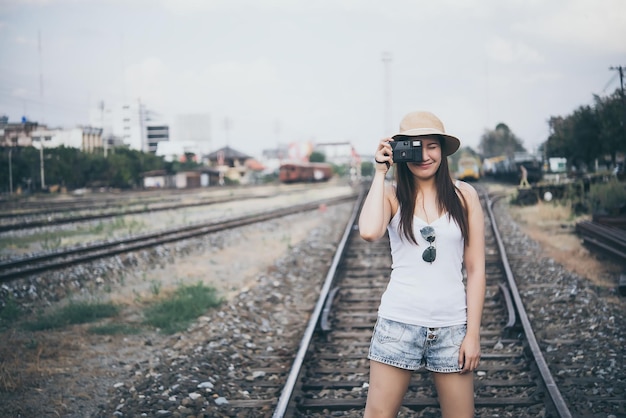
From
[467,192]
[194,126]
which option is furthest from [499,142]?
[467,192]

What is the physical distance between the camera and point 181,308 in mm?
7398

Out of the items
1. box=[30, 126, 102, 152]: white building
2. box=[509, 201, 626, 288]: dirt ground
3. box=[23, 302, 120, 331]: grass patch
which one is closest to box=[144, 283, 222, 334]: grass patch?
box=[23, 302, 120, 331]: grass patch

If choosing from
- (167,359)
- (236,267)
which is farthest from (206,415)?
(236,267)

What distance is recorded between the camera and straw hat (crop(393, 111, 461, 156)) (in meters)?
2.56

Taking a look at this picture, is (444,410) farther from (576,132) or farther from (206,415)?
(576,132)

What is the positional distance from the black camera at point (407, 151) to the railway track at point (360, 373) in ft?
7.17

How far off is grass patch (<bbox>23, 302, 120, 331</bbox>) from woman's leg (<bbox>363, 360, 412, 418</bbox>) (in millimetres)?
5235

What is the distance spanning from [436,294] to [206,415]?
99.5 inches

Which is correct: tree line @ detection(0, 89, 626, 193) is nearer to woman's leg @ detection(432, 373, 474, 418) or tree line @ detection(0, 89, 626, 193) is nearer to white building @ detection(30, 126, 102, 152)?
white building @ detection(30, 126, 102, 152)

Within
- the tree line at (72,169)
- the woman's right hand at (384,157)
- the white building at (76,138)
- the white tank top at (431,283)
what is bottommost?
the white tank top at (431,283)

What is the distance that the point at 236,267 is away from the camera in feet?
34.7

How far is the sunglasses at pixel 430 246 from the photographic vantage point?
2.46 metres

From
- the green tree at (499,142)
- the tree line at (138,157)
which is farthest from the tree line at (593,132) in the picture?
the green tree at (499,142)

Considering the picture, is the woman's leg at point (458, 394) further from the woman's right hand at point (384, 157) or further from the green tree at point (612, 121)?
the green tree at point (612, 121)
